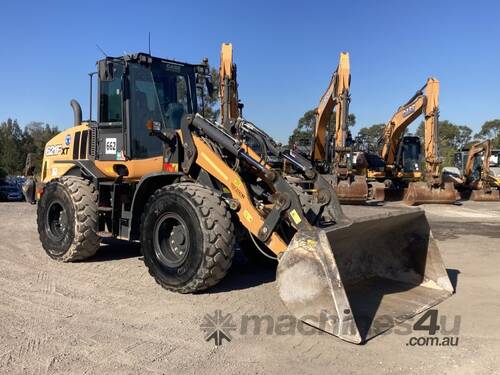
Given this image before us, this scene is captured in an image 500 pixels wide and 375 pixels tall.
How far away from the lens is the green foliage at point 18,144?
4556 cm

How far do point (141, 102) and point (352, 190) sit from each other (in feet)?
37.5

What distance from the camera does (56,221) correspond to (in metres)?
7.55

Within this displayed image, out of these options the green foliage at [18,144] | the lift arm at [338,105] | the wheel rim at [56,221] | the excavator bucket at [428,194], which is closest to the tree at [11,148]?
the green foliage at [18,144]

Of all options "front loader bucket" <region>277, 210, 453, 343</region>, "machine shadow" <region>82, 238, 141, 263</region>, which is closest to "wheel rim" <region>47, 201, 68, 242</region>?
"machine shadow" <region>82, 238, 141, 263</region>

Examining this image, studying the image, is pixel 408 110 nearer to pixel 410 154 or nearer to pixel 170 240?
pixel 410 154

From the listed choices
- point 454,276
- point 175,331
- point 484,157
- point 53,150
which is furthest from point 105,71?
point 484,157

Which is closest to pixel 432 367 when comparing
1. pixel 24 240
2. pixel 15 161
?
pixel 24 240

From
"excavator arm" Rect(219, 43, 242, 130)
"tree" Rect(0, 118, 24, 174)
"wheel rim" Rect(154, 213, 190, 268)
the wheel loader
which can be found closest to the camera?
the wheel loader

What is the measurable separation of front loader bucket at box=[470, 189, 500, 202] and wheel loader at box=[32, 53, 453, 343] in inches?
692

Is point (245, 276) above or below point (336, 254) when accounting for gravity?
below

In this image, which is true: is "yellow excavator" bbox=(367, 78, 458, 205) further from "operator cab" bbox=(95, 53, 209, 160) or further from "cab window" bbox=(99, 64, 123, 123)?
"cab window" bbox=(99, 64, 123, 123)

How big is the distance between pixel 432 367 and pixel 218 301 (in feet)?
7.58

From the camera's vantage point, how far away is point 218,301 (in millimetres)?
5176

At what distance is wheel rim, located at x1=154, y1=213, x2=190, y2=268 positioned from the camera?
551cm
